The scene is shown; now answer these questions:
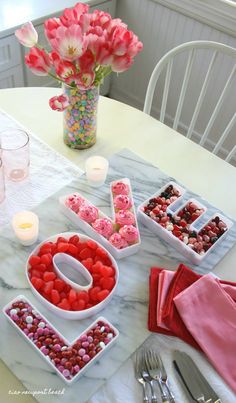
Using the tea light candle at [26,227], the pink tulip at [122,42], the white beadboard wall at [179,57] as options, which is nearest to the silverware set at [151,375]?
the tea light candle at [26,227]

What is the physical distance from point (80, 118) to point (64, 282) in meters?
0.50

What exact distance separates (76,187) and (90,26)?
41 cm

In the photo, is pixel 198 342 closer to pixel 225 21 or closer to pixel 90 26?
pixel 90 26

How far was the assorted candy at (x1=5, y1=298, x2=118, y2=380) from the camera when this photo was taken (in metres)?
0.74

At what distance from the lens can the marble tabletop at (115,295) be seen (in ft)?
2.44

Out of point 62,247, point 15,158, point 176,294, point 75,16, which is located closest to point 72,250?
point 62,247

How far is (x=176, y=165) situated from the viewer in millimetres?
1220

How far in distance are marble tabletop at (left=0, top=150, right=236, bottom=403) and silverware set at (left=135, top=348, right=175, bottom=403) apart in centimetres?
3

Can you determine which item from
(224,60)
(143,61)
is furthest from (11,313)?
(143,61)

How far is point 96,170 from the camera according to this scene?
1.10 m

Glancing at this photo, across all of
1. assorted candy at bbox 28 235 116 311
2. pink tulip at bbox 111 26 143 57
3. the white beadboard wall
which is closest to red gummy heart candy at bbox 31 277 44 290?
assorted candy at bbox 28 235 116 311

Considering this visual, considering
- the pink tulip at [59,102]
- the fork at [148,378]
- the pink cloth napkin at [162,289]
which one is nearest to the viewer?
the fork at [148,378]

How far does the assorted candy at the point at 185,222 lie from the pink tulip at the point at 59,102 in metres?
0.34

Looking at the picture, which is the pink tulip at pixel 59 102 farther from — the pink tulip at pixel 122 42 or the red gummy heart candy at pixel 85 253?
the red gummy heart candy at pixel 85 253
